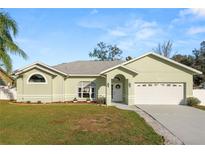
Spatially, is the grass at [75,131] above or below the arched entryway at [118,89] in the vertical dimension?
below

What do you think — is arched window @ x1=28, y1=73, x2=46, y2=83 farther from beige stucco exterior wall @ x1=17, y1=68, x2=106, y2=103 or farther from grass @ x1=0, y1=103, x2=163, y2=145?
grass @ x1=0, y1=103, x2=163, y2=145

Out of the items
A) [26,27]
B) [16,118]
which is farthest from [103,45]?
[16,118]

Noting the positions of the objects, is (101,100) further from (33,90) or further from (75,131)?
(75,131)

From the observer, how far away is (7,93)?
3175 cm

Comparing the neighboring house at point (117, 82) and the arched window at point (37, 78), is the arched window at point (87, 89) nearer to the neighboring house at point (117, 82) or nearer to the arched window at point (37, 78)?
the neighboring house at point (117, 82)

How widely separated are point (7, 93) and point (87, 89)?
863 centimetres

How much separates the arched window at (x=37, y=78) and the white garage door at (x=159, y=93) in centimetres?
877

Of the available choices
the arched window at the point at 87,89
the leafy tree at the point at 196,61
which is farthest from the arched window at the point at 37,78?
the leafy tree at the point at 196,61

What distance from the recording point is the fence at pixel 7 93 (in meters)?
31.6

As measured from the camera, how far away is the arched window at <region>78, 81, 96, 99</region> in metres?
29.6

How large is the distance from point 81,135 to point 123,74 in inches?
592

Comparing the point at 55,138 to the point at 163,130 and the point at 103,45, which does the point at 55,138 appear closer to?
the point at 163,130
